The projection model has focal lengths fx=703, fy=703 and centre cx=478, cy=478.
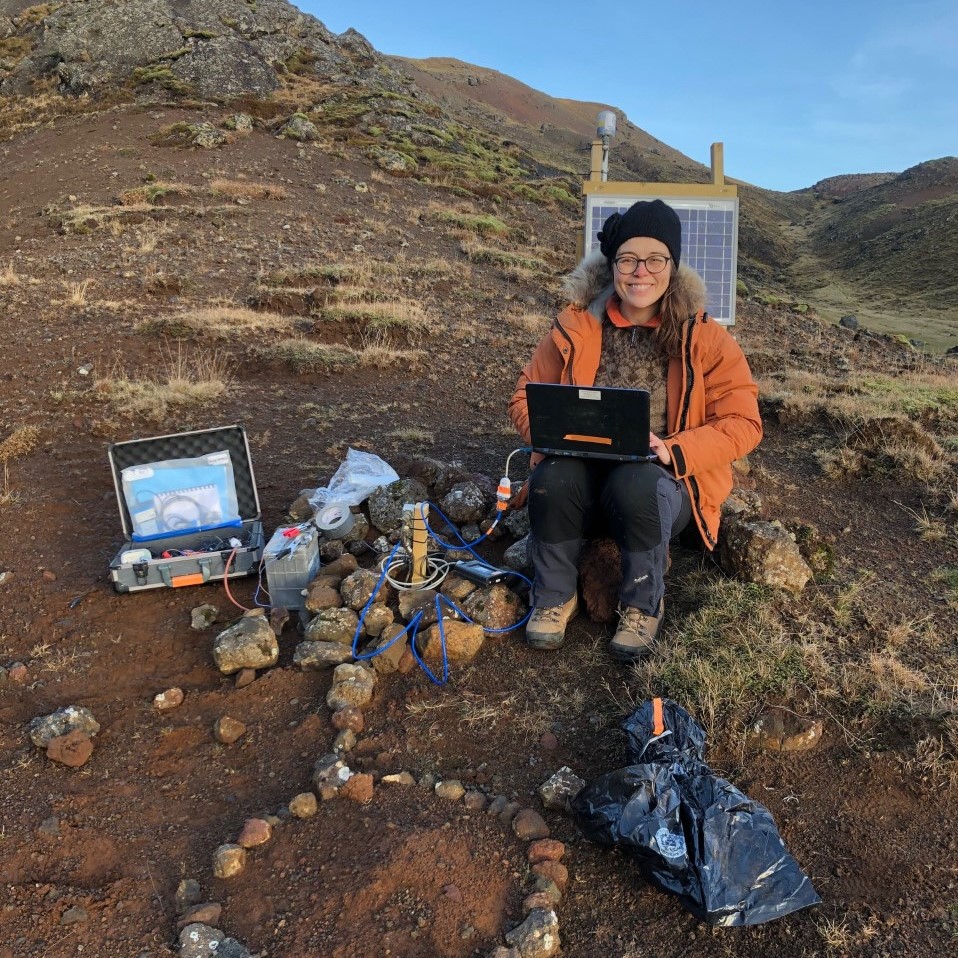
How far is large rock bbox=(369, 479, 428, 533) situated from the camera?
3574 millimetres

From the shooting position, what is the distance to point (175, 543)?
3379 millimetres

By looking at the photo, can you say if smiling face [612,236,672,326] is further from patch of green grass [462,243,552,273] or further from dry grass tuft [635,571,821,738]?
patch of green grass [462,243,552,273]

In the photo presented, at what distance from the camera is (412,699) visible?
102 inches

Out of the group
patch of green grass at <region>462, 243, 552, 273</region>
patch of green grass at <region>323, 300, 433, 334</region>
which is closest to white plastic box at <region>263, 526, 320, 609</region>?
patch of green grass at <region>323, 300, 433, 334</region>

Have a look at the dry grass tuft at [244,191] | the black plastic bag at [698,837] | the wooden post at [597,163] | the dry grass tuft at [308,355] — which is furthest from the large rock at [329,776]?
the dry grass tuft at [244,191]

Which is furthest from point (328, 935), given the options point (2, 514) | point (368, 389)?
point (368, 389)

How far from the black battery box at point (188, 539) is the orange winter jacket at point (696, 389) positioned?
1.44 metres

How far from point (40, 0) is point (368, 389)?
34724mm

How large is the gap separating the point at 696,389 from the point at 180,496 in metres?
2.42

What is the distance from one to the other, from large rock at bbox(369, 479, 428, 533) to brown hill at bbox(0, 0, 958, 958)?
0.18 m

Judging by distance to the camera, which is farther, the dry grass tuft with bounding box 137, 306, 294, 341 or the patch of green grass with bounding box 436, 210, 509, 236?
the patch of green grass with bounding box 436, 210, 509, 236

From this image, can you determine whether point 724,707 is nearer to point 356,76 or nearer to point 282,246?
point 282,246

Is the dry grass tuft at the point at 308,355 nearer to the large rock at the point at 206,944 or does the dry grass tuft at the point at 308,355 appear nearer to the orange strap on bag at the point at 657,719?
the orange strap on bag at the point at 657,719

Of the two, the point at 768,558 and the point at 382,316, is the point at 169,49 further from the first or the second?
the point at 768,558
